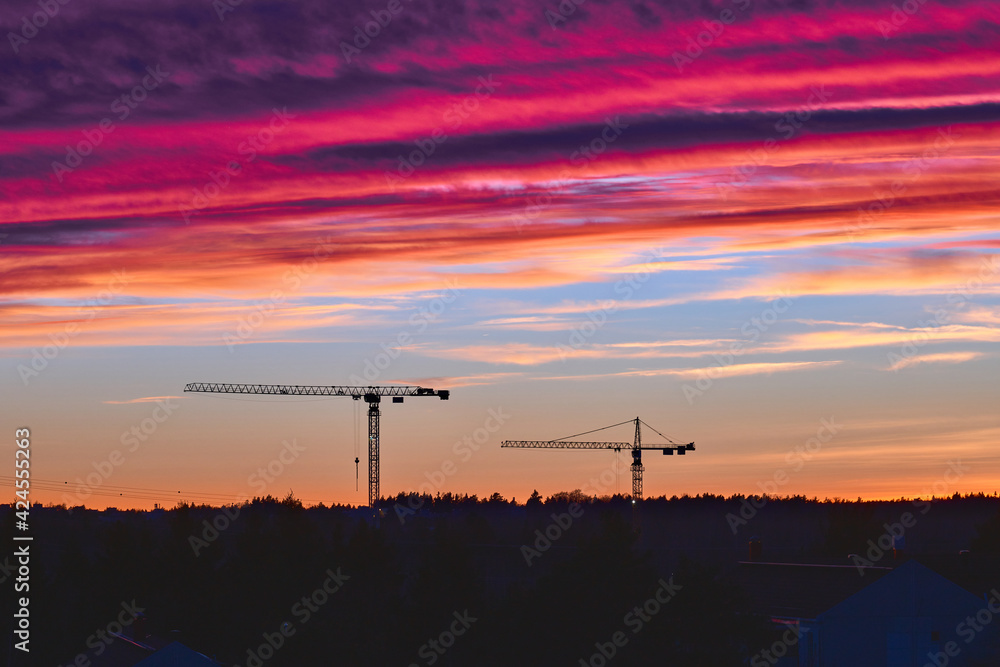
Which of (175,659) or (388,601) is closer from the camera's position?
(175,659)

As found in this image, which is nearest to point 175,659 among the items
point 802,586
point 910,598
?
point 802,586

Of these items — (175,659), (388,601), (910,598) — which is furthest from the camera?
(388,601)

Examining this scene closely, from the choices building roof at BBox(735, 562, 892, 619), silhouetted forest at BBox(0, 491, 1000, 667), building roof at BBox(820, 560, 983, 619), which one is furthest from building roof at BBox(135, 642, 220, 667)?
building roof at BBox(820, 560, 983, 619)

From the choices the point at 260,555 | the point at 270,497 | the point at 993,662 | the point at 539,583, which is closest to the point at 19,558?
the point at 260,555

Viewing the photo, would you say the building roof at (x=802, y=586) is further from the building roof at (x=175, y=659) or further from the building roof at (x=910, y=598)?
the building roof at (x=175, y=659)

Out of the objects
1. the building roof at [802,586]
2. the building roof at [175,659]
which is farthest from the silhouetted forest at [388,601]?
the building roof at [175,659]

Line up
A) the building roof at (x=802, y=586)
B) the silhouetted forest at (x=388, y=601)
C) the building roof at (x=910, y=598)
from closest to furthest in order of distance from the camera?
1. the silhouetted forest at (x=388, y=601)
2. the building roof at (x=910, y=598)
3. the building roof at (x=802, y=586)

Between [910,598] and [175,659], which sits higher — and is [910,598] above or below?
above

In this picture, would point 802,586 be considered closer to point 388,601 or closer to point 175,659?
point 388,601

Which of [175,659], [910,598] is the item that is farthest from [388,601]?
[910,598]

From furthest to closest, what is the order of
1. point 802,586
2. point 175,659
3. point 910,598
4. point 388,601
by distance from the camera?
point 388,601 → point 802,586 → point 910,598 → point 175,659

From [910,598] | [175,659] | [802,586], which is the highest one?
[802,586]

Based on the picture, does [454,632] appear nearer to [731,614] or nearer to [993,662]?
[731,614]

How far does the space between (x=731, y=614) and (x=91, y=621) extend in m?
54.4
